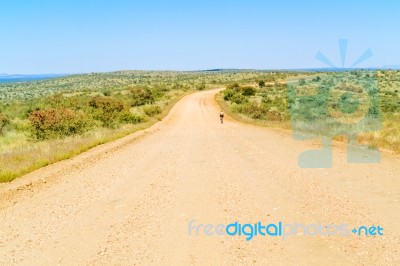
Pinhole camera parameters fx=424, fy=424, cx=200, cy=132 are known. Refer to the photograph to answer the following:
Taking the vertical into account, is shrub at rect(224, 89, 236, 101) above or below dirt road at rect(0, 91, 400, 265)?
below

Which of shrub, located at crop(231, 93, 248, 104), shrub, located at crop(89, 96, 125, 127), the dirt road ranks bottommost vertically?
shrub, located at crop(231, 93, 248, 104)

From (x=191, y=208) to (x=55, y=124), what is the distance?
58.0 feet

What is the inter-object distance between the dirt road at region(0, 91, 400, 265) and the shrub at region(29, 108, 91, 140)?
8772 mm

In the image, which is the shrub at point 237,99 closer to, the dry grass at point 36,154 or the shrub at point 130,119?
the shrub at point 130,119

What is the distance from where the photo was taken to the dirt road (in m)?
6.53

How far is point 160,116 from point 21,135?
42.1 feet

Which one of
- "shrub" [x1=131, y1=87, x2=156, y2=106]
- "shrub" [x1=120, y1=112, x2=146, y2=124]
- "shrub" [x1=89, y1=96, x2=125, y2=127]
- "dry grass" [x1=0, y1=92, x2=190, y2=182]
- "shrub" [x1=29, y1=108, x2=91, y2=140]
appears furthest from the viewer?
"shrub" [x1=131, y1=87, x2=156, y2=106]

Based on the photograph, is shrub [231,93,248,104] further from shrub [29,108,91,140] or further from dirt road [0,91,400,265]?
dirt road [0,91,400,265]

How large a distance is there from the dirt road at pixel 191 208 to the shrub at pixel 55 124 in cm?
877

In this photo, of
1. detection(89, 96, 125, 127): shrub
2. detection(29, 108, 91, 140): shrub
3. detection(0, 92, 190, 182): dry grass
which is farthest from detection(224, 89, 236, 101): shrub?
detection(0, 92, 190, 182): dry grass

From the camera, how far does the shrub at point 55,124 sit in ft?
78.5

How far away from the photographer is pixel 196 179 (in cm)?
1166

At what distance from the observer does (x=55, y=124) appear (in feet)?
80.1

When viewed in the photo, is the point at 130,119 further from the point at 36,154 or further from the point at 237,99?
the point at 237,99
